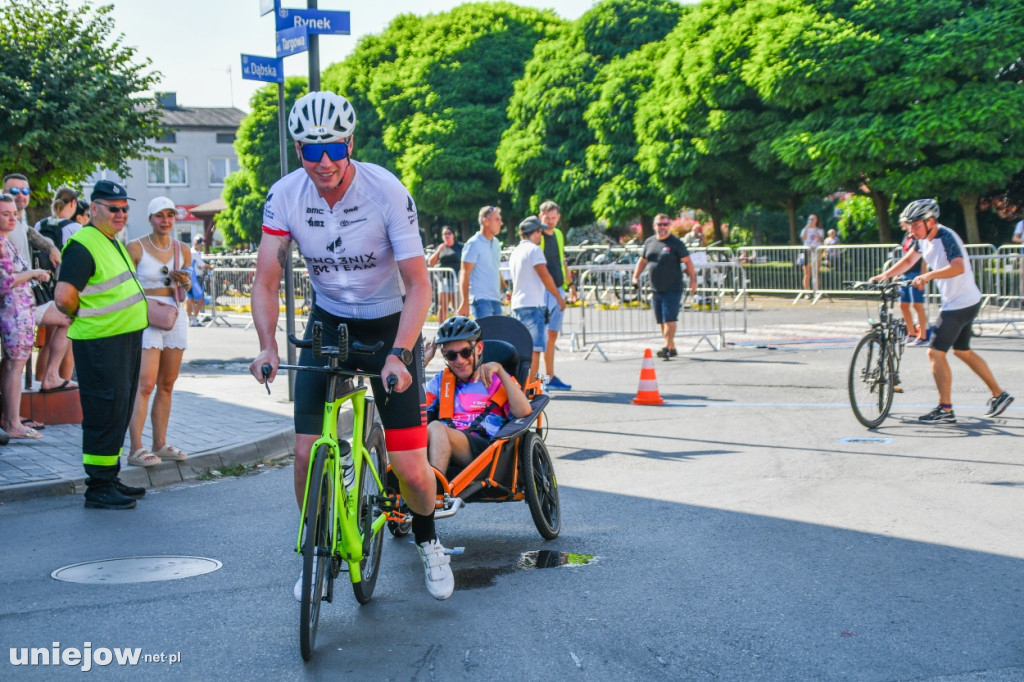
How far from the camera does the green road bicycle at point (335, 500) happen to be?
13.9 ft

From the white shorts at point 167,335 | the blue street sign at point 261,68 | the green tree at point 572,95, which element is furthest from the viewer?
the green tree at point 572,95

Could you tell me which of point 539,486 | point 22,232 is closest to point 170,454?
point 22,232

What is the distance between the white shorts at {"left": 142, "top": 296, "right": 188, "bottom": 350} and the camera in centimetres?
800

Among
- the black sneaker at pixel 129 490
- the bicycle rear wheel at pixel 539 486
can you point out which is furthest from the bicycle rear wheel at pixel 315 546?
the black sneaker at pixel 129 490

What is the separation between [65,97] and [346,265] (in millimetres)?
15001

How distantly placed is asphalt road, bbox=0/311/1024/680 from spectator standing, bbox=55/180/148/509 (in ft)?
1.01

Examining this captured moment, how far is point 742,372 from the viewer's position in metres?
14.2

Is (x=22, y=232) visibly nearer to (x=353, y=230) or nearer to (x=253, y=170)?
(x=353, y=230)

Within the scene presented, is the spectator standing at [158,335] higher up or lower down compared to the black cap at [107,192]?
lower down

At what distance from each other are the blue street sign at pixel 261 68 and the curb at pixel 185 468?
132 inches

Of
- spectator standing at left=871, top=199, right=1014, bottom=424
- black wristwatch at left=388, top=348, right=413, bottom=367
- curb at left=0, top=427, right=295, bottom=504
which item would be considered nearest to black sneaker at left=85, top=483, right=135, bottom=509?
curb at left=0, top=427, right=295, bottom=504

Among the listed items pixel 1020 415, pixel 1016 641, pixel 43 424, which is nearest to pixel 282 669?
pixel 1016 641

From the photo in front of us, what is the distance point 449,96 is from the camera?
2023 inches

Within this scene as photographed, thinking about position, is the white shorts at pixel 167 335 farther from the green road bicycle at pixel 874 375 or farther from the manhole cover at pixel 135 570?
Result: the green road bicycle at pixel 874 375
